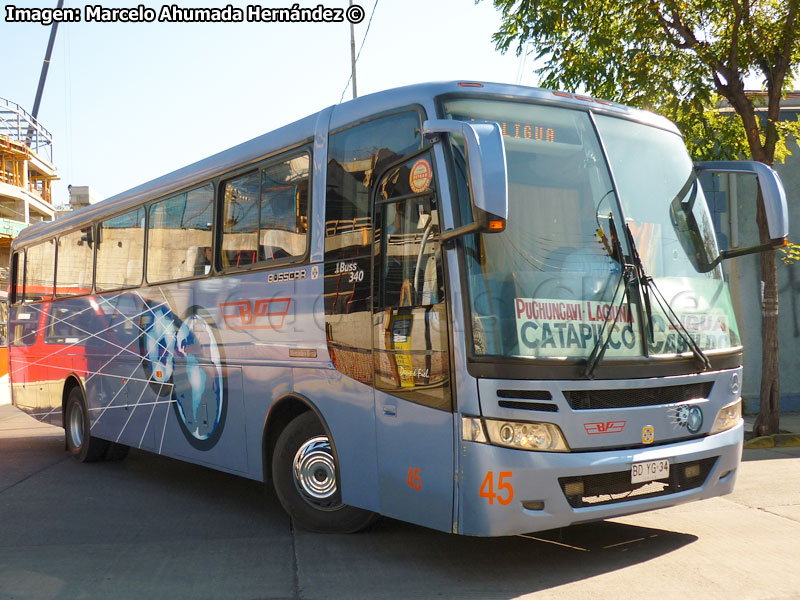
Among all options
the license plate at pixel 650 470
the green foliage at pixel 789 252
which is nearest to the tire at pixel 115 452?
the license plate at pixel 650 470

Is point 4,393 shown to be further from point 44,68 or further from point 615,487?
point 44,68

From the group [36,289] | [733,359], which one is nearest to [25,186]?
[36,289]

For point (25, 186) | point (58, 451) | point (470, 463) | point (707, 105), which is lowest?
point (58, 451)

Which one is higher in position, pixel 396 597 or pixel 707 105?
pixel 707 105

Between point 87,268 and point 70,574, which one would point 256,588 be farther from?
point 87,268

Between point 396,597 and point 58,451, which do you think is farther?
point 58,451

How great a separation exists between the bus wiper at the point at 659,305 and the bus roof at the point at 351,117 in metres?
1.06

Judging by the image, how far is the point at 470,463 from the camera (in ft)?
17.3

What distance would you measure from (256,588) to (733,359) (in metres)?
3.59

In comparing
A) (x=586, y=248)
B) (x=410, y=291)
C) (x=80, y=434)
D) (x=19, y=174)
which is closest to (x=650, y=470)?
(x=586, y=248)

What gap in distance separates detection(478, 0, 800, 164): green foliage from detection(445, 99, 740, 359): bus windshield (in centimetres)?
585

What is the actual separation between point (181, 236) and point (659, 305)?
509cm

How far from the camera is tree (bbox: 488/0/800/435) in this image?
39.0 ft

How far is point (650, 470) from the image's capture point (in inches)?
220
